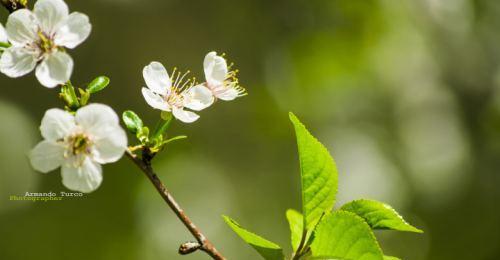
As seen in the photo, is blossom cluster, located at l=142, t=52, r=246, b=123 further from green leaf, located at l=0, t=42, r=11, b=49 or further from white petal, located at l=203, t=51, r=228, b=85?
green leaf, located at l=0, t=42, r=11, b=49

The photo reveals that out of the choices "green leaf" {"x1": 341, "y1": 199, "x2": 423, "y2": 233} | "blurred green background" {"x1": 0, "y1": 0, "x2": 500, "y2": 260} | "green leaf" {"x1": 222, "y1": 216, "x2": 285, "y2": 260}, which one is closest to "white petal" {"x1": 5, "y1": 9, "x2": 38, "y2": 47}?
"green leaf" {"x1": 222, "y1": 216, "x2": 285, "y2": 260}

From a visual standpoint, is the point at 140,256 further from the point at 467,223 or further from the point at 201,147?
the point at 467,223

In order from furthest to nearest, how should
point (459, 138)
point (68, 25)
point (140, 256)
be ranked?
point (459, 138), point (140, 256), point (68, 25)

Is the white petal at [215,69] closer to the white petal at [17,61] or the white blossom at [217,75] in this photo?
the white blossom at [217,75]

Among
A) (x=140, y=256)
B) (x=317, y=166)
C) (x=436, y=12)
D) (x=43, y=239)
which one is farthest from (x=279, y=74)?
(x=317, y=166)

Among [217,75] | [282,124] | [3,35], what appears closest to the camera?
[3,35]

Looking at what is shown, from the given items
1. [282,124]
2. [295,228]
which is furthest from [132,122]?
[282,124]

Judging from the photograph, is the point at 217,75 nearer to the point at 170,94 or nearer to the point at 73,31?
the point at 170,94
